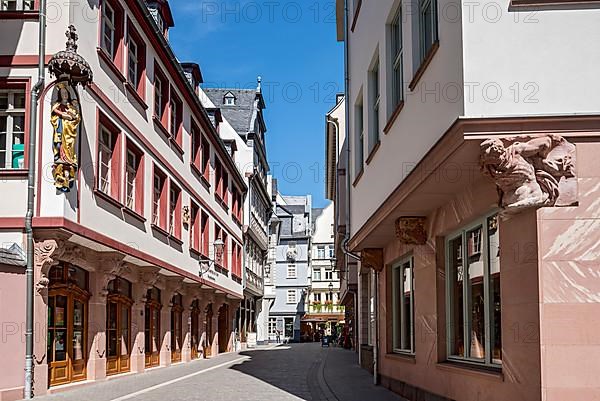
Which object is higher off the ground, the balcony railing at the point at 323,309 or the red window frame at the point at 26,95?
the red window frame at the point at 26,95

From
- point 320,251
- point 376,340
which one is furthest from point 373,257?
point 320,251

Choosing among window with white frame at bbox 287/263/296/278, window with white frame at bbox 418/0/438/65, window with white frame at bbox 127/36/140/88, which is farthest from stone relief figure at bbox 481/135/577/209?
window with white frame at bbox 287/263/296/278

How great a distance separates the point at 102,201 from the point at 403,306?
24.0 feet

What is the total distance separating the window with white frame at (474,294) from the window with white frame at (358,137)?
6838 millimetres

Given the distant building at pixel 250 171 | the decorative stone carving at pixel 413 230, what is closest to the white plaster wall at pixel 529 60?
the decorative stone carving at pixel 413 230

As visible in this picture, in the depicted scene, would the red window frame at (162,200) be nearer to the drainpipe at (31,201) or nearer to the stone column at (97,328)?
the stone column at (97,328)

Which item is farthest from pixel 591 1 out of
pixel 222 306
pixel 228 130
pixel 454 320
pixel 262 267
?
pixel 262 267

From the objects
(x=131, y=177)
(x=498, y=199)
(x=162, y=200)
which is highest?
(x=131, y=177)

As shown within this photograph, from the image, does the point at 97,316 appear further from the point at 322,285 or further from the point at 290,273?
the point at 322,285

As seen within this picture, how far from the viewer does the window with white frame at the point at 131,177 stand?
23141 millimetres

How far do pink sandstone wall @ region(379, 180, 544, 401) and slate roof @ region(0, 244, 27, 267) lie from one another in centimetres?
705

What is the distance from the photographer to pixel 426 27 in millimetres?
11523

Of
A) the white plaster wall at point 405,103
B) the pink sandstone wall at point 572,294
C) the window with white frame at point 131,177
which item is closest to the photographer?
the pink sandstone wall at point 572,294

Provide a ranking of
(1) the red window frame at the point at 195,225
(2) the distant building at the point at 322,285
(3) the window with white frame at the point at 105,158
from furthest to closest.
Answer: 1. (2) the distant building at the point at 322,285
2. (1) the red window frame at the point at 195,225
3. (3) the window with white frame at the point at 105,158
